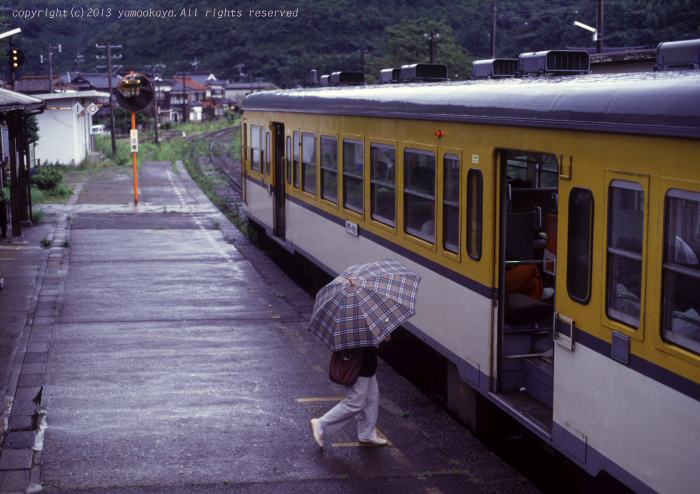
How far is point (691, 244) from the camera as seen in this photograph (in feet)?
13.1

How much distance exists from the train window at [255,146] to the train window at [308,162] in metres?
3.27

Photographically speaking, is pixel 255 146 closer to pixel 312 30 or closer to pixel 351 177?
pixel 351 177

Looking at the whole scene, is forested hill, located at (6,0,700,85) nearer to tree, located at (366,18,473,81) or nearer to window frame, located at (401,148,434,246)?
tree, located at (366,18,473,81)

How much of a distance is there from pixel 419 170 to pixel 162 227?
1228 cm

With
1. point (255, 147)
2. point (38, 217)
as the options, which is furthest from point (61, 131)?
point (255, 147)

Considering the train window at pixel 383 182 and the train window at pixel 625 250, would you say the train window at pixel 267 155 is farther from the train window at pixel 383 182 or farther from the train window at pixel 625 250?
the train window at pixel 625 250

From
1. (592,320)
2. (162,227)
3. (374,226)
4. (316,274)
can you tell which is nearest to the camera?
(592,320)

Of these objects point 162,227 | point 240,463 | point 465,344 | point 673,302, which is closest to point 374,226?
point 465,344

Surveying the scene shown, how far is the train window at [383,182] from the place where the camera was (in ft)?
26.8

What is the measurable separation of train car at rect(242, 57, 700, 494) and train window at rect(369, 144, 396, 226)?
0.02m

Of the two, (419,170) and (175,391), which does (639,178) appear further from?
(175,391)

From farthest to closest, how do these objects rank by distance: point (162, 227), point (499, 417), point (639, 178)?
1. point (162, 227)
2. point (499, 417)
3. point (639, 178)

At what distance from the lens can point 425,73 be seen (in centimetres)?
940

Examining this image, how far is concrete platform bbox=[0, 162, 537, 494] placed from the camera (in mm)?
5836
